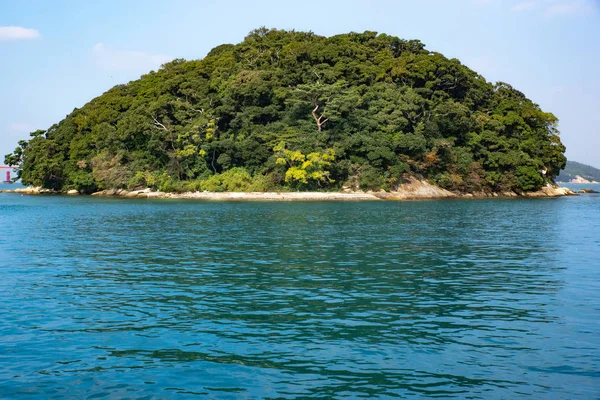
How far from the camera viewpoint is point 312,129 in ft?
234

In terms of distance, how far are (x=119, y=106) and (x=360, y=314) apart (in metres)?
86.4

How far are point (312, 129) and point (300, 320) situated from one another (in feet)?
199

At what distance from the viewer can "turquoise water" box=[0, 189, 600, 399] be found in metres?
8.41

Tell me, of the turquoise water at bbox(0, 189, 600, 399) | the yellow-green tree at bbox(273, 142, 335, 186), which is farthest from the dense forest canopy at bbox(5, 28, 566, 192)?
the turquoise water at bbox(0, 189, 600, 399)

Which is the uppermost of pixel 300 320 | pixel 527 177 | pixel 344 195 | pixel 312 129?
pixel 312 129

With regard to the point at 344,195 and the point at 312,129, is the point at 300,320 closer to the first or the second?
the point at 344,195

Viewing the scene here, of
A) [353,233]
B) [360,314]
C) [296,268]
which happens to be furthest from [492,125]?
[360,314]

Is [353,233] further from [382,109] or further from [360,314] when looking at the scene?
[382,109]

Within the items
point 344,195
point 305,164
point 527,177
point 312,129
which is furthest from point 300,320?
point 527,177

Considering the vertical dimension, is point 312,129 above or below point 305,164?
above

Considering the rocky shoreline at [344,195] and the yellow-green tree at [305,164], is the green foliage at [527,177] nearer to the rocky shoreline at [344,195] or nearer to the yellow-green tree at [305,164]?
the rocky shoreline at [344,195]

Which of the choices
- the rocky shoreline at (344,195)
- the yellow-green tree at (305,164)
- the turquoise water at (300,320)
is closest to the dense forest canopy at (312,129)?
the yellow-green tree at (305,164)

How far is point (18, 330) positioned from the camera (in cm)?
1107

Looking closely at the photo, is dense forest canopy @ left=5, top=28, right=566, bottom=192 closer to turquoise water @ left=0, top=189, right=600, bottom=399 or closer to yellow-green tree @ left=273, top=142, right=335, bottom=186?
yellow-green tree @ left=273, top=142, right=335, bottom=186
